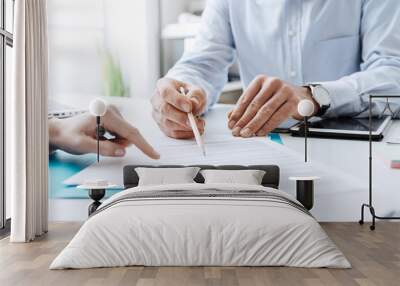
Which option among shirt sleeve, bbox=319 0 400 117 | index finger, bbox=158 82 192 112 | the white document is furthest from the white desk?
shirt sleeve, bbox=319 0 400 117

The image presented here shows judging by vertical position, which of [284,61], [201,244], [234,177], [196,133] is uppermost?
[284,61]

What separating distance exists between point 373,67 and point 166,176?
2297 mm

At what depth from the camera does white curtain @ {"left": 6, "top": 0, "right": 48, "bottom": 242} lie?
5.25 metres

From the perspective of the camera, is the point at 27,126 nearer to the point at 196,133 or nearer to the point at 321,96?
the point at 196,133

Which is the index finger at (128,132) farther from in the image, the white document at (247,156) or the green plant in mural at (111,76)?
the green plant in mural at (111,76)

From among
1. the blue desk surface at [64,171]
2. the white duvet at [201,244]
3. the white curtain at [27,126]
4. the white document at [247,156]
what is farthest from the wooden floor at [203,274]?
the blue desk surface at [64,171]

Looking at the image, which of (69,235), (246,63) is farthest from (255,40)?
(69,235)

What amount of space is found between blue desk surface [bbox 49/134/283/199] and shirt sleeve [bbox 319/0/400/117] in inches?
99.5

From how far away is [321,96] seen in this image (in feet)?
20.1

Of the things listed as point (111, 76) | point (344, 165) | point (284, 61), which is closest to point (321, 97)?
point (284, 61)

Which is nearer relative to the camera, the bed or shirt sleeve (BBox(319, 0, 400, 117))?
the bed

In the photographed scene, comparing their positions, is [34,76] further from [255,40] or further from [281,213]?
[281,213]

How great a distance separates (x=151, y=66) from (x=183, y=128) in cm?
76

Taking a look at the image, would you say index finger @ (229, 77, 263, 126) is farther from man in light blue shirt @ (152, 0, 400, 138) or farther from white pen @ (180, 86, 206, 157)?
white pen @ (180, 86, 206, 157)
